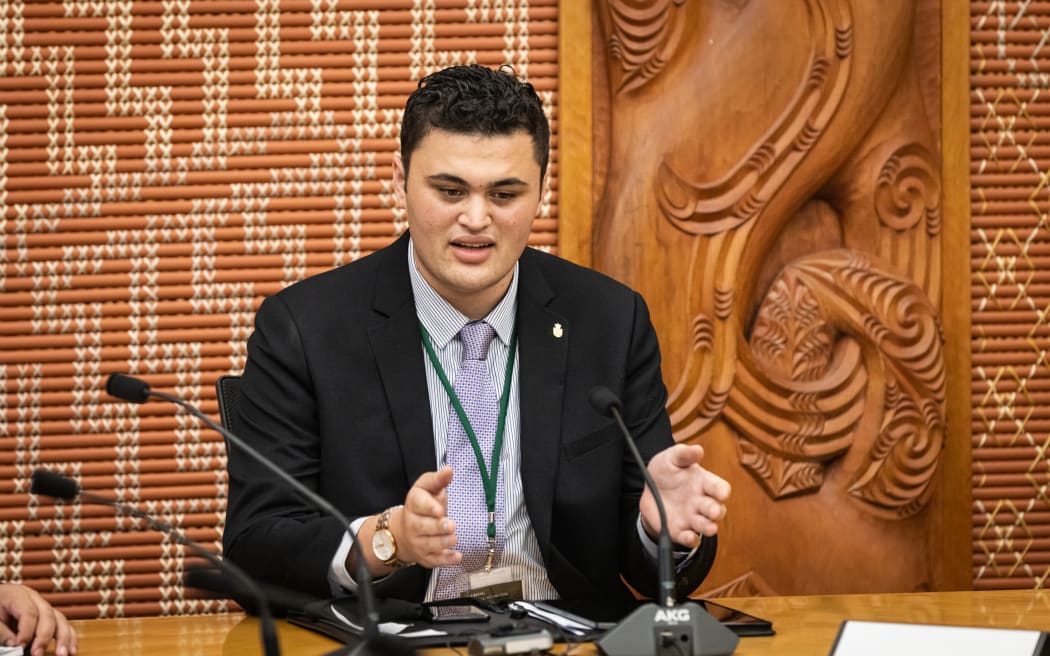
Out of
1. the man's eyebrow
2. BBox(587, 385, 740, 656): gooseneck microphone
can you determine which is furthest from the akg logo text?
the man's eyebrow

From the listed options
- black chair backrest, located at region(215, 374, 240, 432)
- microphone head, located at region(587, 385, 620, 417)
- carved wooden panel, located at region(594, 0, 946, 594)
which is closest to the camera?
microphone head, located at region(587, 385, 620, 417)

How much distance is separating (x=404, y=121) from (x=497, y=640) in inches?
43.0

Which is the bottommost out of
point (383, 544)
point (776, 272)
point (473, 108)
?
point (383, 544)

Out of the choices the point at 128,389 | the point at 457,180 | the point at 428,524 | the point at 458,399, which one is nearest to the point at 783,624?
the point at 428,524

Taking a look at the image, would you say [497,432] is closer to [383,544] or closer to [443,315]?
[443,315]

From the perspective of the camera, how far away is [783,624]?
74.4 inches

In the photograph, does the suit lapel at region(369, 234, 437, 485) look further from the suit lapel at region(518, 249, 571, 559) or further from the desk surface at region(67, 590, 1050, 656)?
the desk surface at region(67, 590, 1050, 656)

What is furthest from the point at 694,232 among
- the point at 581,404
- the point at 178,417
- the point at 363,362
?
the point at 178,417

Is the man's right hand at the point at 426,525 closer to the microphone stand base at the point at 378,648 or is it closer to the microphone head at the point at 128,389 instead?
the microphone stand base at the point at 378,648

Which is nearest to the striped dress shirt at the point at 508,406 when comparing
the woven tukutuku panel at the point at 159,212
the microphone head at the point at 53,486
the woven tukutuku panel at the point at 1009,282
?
the microphone head at the point at 53,486

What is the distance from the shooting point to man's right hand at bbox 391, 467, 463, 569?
5.50 feet

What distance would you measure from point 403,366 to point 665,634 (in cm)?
83

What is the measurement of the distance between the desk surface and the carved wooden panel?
3.53 ft

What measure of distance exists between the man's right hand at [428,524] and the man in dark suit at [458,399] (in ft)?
1.11
